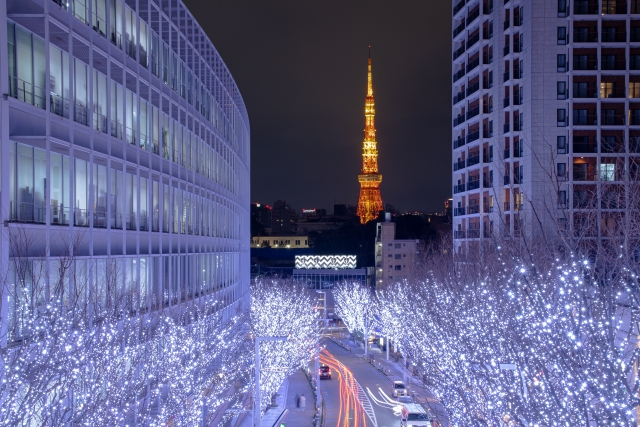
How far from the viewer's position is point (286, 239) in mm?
110250

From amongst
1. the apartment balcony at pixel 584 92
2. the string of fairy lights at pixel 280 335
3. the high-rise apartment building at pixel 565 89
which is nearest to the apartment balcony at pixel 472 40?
the high-rise apartment building at pixel 565 89

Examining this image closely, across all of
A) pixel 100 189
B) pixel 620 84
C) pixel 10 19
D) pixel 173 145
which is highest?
pixel 620 84

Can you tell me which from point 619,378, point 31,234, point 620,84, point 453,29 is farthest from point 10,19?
point 453,29

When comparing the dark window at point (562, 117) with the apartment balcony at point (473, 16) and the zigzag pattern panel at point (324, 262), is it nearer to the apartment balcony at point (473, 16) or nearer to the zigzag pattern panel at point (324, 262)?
the apartment balcony at point (473, 16)

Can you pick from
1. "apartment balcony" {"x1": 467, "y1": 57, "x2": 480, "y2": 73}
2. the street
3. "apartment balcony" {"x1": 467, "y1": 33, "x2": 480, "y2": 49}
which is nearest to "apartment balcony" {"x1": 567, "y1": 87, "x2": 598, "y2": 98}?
"apartment balcony" {"x1": 467, "y1": 57, "x2": 480, "y2": 73}

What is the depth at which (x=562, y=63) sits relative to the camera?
3297 cm

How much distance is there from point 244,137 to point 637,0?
25029 mm

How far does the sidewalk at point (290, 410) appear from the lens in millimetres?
23289

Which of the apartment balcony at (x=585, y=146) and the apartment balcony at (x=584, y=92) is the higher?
the apartment balcony at (x=584, y=92)

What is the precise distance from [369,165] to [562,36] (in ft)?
266

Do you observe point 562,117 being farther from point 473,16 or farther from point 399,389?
point 399,389

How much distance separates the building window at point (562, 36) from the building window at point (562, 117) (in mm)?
3834

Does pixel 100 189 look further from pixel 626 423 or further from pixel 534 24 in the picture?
pixel 534 24

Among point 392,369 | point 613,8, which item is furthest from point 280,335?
point 613,8
